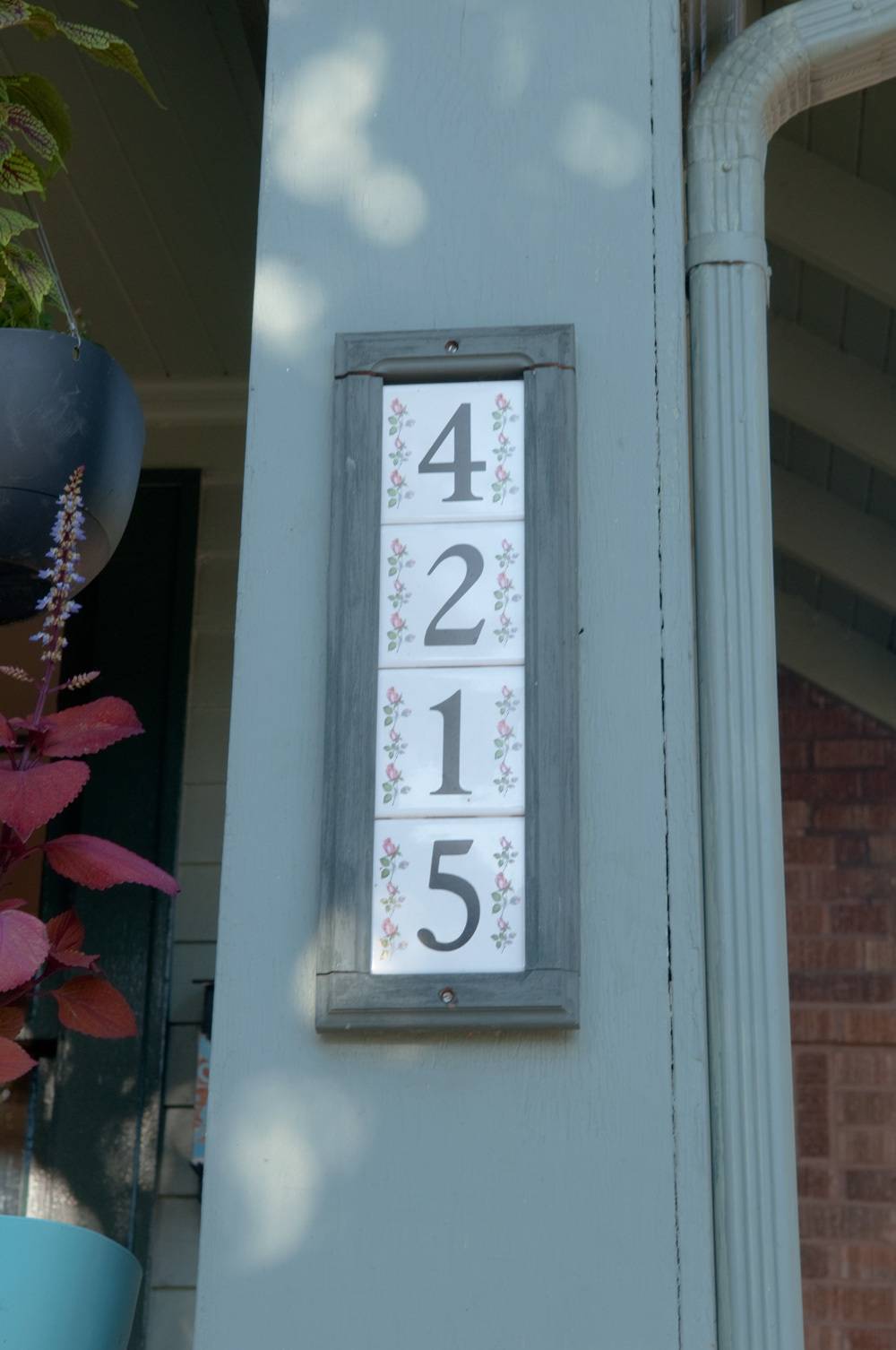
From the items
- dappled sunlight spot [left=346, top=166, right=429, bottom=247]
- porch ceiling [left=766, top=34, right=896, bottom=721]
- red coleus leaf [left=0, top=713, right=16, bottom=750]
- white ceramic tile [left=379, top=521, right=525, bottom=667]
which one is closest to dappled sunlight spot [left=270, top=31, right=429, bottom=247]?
dappled sunlight spot [left=346, top=166, right=429, bottom=247]

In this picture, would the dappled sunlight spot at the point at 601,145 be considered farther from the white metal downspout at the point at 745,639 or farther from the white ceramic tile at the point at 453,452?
the white ceramic tile at the point at 453,452

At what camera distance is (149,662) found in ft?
11.6

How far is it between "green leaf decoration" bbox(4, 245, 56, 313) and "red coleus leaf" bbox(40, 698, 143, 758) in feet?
1.58

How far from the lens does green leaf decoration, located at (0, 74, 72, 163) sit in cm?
225

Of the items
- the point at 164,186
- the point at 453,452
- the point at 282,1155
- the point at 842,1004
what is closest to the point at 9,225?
the point at 453,452

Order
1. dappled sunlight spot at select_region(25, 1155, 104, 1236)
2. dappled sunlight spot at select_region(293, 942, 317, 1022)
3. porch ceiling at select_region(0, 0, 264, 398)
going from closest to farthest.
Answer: dappled sunlight spot at select_region(293, 942, 317, 1022)
porch ceiling at select_region(0, 0, 264, 398)
dappled sunlight spot at select_region(25, 1155, 104, 1236)

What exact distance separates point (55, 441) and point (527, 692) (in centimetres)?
63

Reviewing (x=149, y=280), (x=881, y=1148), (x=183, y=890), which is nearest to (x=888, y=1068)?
(x=881, y=1148)

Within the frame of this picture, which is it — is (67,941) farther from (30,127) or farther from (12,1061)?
(30,127)

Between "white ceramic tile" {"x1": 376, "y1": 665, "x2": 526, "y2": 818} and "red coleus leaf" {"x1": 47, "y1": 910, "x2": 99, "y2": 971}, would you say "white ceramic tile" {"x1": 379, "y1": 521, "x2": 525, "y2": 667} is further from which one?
"red coleus leaf" {"x1": 47, "y1": 910, "x2": 99, "y2": 971}

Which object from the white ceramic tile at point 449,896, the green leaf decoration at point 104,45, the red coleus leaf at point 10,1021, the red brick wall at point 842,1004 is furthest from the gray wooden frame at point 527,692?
the red brick wall at point 842,1004

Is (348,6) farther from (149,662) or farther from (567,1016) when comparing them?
(149,662)

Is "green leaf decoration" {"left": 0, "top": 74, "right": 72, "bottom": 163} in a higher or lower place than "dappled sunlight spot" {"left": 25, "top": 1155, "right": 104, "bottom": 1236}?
higher

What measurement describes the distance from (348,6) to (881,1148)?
2895 mm
